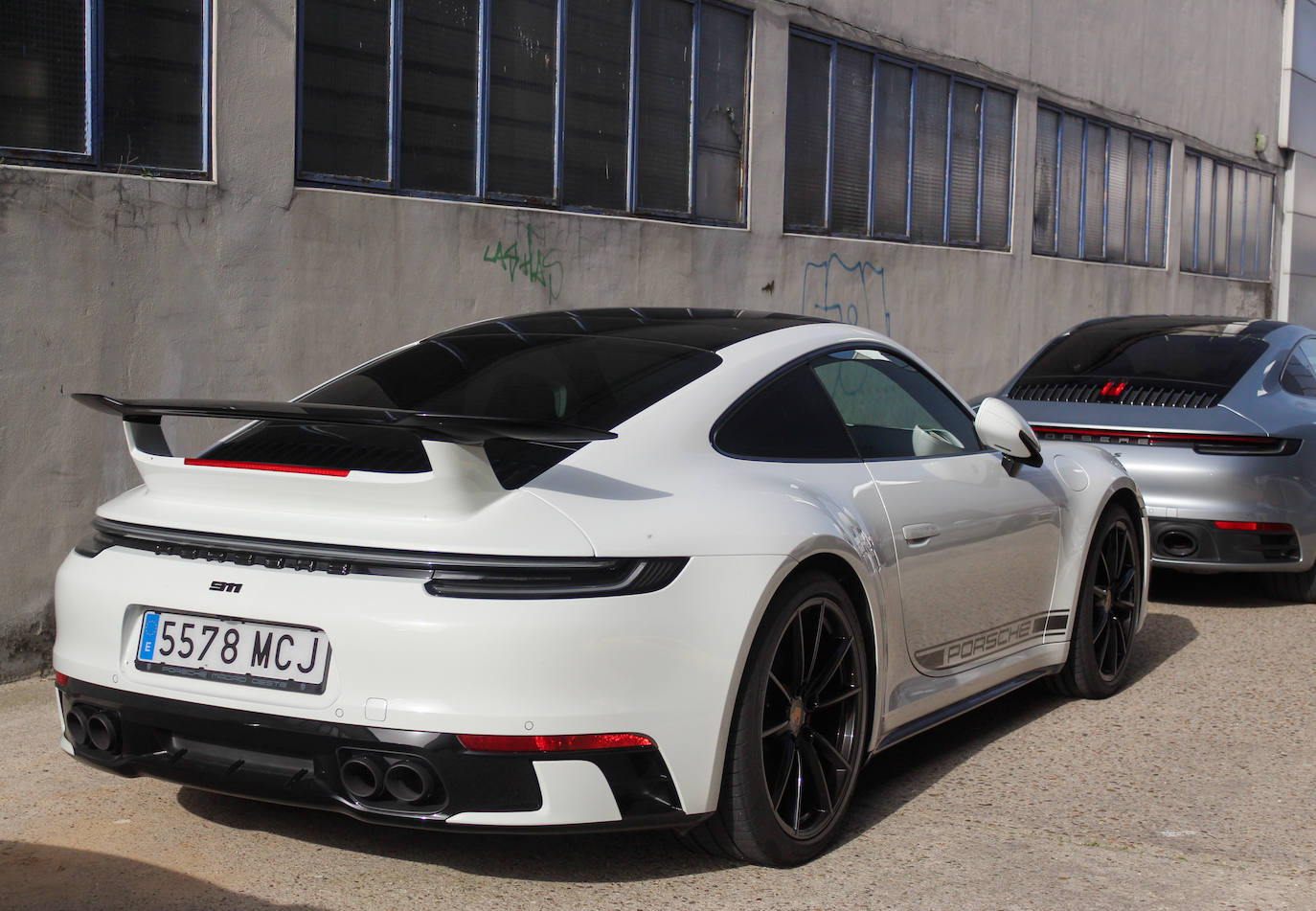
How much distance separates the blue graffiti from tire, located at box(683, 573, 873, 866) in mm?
8198

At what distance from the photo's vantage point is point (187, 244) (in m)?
7.06

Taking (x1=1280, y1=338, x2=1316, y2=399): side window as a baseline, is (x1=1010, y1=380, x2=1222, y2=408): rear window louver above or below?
below

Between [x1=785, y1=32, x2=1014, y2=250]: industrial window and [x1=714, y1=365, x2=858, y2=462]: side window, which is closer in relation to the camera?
[x1=714, y1=365, x2=858, y2=462]: side window

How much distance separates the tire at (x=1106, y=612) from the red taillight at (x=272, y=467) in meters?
3.17

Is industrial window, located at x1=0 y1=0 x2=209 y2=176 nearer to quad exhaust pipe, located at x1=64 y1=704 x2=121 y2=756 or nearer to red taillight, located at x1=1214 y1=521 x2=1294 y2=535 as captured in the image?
quad exhaust pipe, located at x1=64 y1=704 x2=121 y2=756

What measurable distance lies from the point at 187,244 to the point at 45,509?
1459 mm

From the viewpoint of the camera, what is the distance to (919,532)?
173 inches

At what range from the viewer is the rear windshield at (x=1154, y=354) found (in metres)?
7.89

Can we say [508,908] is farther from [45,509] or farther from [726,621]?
[45,509]

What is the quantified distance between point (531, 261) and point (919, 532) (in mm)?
5229

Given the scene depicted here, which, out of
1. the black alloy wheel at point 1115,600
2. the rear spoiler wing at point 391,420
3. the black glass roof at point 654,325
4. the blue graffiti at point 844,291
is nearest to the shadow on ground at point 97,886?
the rear spoiler wing at point 391,420

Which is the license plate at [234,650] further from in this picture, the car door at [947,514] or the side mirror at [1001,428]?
the side mirror at [1001,428]

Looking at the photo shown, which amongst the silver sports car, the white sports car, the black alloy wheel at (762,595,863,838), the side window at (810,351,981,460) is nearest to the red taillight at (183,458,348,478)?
the white sports car

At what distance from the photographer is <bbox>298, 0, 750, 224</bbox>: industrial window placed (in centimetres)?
814
